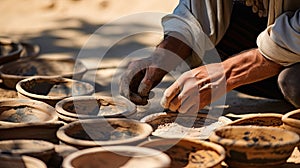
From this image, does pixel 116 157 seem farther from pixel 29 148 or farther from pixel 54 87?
pixel 54 87

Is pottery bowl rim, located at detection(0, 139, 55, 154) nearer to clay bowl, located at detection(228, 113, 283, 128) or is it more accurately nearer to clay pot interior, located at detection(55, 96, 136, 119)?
clay pot interior, located at detection(55, 96, 136, 119)

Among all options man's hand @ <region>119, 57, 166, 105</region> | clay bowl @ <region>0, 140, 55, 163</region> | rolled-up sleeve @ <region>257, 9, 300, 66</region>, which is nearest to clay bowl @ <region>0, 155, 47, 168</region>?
clay bowl @ <region>0, 140, 55, 163</region>

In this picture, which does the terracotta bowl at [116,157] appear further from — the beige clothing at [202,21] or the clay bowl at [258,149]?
the beige clothing at [202,21]

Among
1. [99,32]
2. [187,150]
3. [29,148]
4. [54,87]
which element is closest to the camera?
[29,148]

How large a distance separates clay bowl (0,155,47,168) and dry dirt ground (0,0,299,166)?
48.7 inches

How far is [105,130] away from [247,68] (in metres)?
0.71

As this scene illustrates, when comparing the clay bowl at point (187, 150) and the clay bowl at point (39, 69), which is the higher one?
the clay bowl at point (187, 150)

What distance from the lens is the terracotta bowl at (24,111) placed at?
2953 mm

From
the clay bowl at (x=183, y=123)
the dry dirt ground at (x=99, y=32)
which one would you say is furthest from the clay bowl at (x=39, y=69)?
the clay bowl at (x=183, y=123)

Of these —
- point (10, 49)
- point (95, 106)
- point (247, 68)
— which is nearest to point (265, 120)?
point (247, 68)

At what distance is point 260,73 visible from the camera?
2.98m

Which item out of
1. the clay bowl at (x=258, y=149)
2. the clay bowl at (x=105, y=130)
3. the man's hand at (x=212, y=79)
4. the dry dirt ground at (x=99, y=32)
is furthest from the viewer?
the dry dirt ground at (x=99, y=32)

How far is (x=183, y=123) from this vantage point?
304 centimetres

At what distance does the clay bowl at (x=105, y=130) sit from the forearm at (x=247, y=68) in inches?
20.1
